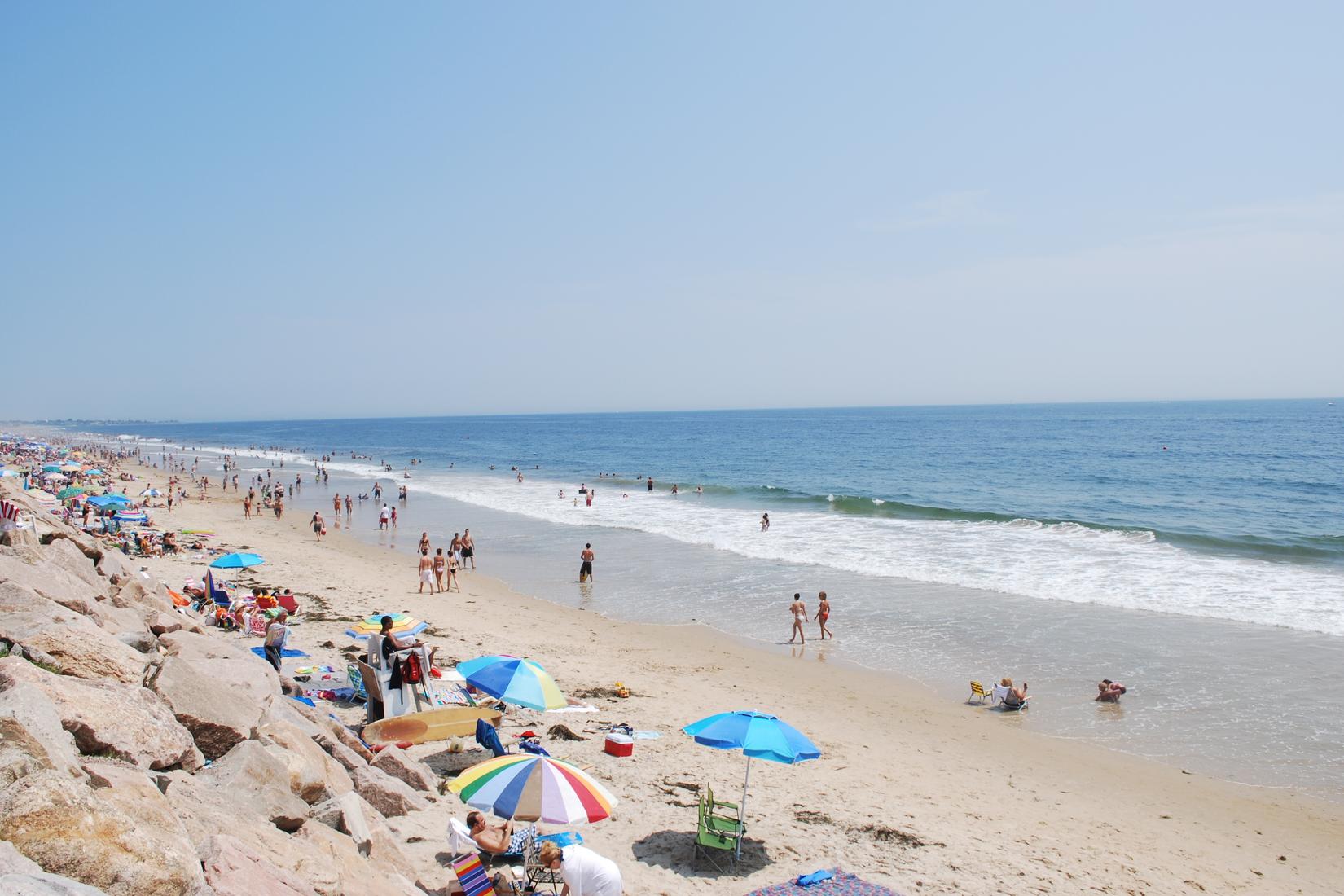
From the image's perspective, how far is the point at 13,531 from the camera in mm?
10969

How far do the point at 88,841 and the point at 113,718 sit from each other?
6.83 feet

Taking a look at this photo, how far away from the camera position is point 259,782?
562 cm

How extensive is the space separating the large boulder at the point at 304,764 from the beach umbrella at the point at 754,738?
11.2ft

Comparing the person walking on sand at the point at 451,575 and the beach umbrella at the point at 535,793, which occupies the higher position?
the beach umbrella at the point at 535,793

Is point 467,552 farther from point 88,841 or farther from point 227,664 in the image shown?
point 88,841

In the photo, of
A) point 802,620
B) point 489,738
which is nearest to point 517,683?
point 489,738

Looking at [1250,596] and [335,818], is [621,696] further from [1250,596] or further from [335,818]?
[1250,596]

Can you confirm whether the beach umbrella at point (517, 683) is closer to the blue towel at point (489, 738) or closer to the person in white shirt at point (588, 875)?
the blue towel at point (489, 738)

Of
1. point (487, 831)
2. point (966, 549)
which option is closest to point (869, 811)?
point (487, 831)

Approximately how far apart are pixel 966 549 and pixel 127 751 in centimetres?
2708

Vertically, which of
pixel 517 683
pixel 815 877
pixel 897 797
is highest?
pixel 517 683

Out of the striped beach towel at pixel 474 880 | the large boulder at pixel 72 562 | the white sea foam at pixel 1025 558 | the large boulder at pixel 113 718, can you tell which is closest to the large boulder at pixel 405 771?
the striped beach towel at pixel 474 880

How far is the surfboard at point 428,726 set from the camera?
10.4 m

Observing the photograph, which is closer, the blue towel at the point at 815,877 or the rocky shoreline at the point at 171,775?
the rocky shoreline at the point at 171,775
